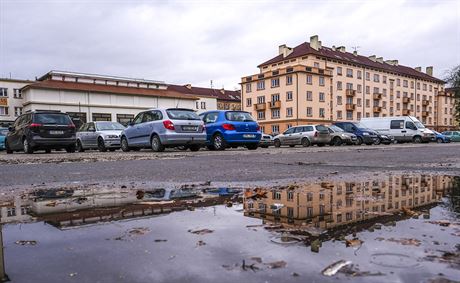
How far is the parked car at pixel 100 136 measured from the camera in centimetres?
1719

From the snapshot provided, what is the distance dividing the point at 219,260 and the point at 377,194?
2.09 m

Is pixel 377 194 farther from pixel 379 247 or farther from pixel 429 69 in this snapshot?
pixel 429 69

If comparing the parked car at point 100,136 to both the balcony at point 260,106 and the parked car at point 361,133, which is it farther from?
the balcony at point 260,106

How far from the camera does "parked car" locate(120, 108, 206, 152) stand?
1316 centimetres

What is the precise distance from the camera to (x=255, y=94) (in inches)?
2729

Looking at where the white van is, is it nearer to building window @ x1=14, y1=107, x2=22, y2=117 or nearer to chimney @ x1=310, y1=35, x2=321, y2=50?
chimney @ x1=310, y1=35, x2=321, y2=50

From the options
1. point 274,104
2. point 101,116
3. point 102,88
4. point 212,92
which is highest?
point 212,92

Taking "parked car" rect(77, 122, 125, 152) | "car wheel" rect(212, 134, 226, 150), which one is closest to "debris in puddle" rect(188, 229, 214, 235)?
"car wheel" rect(212, 134, 226, 150)

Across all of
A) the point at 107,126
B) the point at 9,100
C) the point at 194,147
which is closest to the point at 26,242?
the point at 194,147

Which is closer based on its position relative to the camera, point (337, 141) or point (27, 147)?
point (27, 147)

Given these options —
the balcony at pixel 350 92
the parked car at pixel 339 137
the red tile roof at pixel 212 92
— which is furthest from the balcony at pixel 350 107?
the parked car at pixel 339 137

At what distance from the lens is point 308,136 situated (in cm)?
2338

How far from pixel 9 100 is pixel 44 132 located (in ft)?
159

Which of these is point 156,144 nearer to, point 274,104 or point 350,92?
point 274,104
